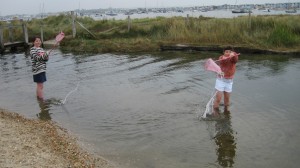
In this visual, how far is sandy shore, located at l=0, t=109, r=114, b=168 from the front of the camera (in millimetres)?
6559

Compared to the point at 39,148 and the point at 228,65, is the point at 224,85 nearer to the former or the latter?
the point at 228,65

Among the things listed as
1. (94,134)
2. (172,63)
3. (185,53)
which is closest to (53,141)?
(94,134)

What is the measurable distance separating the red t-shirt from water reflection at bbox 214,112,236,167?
1177 mm

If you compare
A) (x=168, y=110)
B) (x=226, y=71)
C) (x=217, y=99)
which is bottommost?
(x=168, y=110)

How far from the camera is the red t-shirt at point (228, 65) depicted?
9703mm

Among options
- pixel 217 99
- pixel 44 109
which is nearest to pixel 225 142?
pixel 217 99

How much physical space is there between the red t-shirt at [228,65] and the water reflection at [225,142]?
1.18 meters

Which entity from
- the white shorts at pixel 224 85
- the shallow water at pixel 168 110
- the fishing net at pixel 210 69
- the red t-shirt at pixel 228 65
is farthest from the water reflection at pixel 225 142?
the red t-shirt at pixel 228 65

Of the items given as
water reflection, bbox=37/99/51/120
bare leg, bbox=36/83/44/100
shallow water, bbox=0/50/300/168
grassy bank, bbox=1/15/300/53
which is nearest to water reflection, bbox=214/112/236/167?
shallow water, bbox=0/50/300/168

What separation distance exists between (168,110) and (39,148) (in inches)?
174

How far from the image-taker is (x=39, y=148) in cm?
729

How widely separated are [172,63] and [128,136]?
34.3ft

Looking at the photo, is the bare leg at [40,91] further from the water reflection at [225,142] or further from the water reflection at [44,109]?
the water reflection at [225,142]

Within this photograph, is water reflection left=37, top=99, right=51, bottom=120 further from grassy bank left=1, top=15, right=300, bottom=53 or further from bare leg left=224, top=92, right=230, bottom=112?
grassy bank left=1, top=15, right=300, bottom=53
